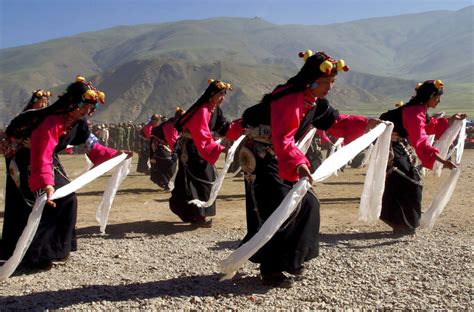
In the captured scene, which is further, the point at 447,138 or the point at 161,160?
the point at 161,160

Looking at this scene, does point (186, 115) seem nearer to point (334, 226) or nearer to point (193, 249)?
point (193, 249)

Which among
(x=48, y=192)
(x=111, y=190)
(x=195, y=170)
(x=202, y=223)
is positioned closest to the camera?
(x=48, y=192)

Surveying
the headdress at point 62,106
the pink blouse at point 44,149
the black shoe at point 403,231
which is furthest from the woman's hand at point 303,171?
the black shoe at point 403,231

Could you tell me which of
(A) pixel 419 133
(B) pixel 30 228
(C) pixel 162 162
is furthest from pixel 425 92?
(C) pixel 162 162

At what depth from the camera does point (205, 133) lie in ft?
21.0

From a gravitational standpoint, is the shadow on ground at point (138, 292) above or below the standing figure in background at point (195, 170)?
below

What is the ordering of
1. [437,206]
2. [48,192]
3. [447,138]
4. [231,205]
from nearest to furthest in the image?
[48,192], [437,206], [447,138], [231,205]

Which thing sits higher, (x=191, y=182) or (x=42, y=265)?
(x=191, y=182)

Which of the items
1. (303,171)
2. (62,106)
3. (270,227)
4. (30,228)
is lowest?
(30,228)

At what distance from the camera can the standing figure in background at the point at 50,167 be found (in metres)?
4.92

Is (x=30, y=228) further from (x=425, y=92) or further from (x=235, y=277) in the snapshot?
(x=425, y=92)

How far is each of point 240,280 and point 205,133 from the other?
220 centimetres

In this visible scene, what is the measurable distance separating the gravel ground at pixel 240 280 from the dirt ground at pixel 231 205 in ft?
4.42

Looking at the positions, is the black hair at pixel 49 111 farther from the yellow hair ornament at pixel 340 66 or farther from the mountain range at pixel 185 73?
the mountain range at pixel 185 73
